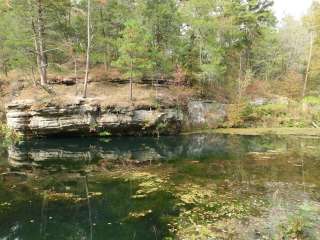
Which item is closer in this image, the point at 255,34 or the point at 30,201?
the point at 30,201

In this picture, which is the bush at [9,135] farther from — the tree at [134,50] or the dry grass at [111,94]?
the tree at [134,50]

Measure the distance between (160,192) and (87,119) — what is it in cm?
1587

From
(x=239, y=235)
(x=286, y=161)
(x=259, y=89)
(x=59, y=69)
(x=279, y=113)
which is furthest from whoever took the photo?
(x=259, y=89)

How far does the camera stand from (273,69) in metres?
47.2

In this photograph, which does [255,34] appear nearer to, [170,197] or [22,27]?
[22,27]

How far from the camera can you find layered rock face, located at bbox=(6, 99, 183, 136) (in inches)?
1039

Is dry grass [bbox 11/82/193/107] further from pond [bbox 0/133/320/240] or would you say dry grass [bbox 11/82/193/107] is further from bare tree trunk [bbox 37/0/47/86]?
pond [bbox 0/133/320/240]

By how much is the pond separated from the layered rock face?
321cm

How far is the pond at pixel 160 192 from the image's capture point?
31.6 ft

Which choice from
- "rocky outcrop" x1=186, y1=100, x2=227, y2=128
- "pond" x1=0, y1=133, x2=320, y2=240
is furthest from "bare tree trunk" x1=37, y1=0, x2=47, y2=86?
"rocky outcrop" x1=186, y1=100, x2=227, y2=128

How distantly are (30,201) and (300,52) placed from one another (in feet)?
166

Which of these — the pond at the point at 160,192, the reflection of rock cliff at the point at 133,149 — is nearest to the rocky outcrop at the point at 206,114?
the reflection of rock cliff at the point at 133,149

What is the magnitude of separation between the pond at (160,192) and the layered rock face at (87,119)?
321cm

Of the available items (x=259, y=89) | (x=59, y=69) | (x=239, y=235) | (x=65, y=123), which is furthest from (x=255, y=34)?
(x=239, y=235)
